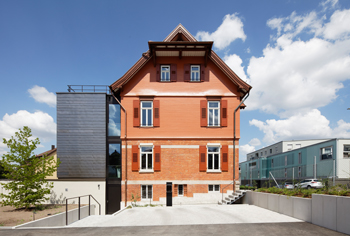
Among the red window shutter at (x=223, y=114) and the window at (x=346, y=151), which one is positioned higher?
the red window shutter at (x=223, y=114)

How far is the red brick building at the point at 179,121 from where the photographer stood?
715 inches

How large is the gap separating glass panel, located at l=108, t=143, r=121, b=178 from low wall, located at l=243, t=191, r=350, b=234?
11419 mm

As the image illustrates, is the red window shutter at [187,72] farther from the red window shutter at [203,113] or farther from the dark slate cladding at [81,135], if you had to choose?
the dark slate cladding at [81,135]

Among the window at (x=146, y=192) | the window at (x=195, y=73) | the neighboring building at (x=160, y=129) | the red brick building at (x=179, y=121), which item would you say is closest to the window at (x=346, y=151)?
the neighboring building at (x=160, y=129)

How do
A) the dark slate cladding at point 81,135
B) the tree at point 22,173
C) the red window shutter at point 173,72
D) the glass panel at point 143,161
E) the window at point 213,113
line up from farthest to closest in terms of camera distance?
the red window shutter at point 173,72
the window at point 213,113
the dark slate cladding at point 81,135
the glass panel at point 143,161
the tree at point 22,173

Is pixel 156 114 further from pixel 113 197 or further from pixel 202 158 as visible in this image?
pixel 113 197

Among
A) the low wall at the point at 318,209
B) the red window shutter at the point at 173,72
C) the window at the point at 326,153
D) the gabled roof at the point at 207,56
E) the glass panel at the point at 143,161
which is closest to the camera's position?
the low wall at the point at 318,209

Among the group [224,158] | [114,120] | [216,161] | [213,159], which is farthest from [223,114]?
[114,120]

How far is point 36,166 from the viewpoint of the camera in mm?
16031

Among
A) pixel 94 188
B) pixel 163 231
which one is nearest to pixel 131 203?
pixel 94 188

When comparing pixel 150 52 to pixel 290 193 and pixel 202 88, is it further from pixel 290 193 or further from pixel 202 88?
pixel 290 193

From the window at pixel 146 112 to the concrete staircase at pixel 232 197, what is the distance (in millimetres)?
8256

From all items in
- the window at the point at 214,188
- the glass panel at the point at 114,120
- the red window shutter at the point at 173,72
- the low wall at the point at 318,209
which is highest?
the red window shutter at the point at 173,72

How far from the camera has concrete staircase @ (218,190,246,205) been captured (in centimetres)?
1691
